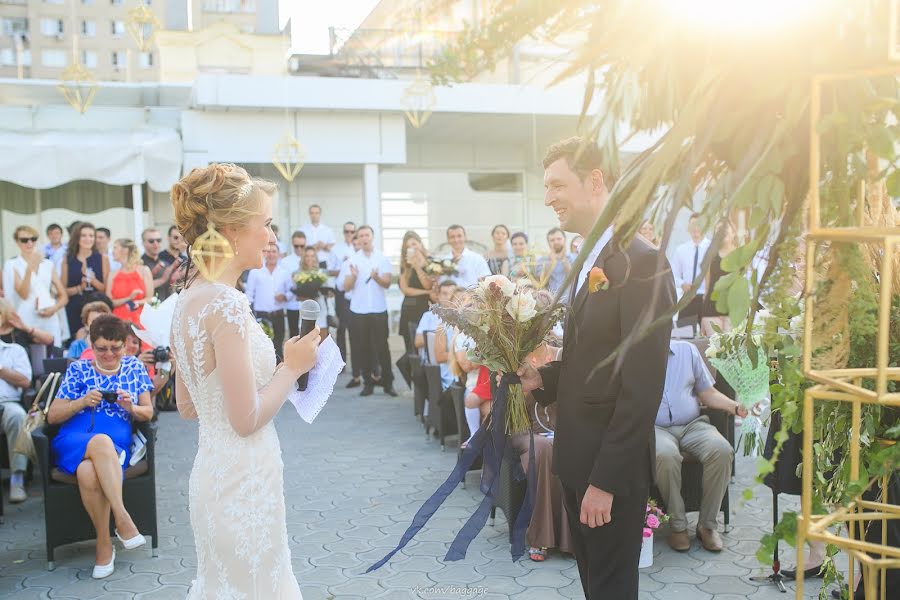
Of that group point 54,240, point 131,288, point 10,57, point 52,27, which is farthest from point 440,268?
point 10,57

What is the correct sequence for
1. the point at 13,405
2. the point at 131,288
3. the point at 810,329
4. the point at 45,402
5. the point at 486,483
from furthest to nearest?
the point at 131,288, the point at 13,405, the point at 45,402, the point at 486,483, the point at 810,329

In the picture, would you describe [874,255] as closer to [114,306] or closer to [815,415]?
[815,415]

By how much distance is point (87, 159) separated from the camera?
1325cm

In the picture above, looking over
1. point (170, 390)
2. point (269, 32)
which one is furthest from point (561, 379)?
point (269, 32)

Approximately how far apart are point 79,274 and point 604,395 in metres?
9.07

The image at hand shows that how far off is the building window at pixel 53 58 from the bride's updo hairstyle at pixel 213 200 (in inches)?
3272

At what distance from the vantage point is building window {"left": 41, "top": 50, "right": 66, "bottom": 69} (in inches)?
2923

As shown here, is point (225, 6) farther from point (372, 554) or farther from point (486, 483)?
point (486, 483)

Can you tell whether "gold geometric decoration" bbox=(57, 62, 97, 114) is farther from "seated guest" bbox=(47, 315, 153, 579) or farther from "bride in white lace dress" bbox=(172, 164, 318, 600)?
"bride in white lace dress" bbox=(172, 164, 318, 600)

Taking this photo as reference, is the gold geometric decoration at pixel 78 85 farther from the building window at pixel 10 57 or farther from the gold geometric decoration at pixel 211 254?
the building window at pixel 10 57

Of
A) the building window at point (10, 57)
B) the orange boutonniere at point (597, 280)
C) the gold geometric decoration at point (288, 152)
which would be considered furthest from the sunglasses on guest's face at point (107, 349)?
the building window at point (10, 57)

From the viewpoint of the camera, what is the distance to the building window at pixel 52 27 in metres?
73.9

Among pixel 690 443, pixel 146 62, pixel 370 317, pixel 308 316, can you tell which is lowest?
pixel 690 443

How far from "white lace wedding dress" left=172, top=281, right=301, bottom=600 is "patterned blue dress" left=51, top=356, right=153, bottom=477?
262 centimetres
